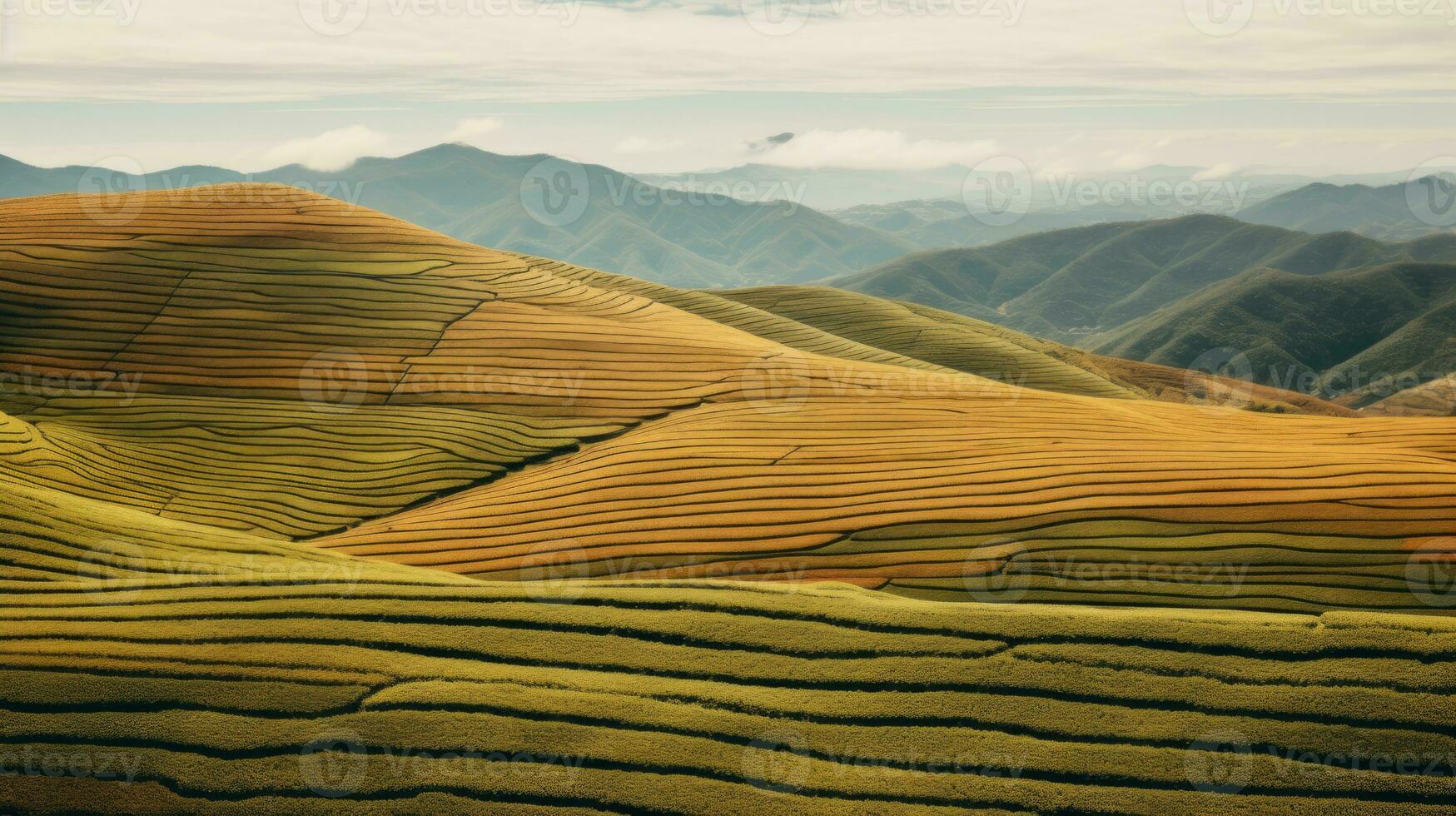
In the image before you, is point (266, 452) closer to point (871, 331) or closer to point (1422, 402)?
point (871, 331)

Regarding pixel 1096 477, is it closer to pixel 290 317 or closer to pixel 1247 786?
pixel 1247 786

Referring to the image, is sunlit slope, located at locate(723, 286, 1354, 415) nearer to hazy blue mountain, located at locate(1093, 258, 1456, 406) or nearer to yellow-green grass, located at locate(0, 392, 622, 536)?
yellow-green grass, located at locate(0, 392, 622, 536)

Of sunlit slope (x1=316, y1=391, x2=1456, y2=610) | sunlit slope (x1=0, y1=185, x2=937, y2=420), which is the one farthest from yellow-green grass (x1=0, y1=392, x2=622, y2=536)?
sunlit slope (x1=316, y1=391, x2=1456, y2=610)

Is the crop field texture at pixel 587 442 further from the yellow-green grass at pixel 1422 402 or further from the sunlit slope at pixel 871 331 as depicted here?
the yellow-green grass at pixel 1422 402

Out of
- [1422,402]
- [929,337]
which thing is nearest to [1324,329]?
[1422,402]

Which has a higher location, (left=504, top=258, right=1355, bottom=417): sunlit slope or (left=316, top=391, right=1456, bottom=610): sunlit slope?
(left=504, top=258, right=1355, bottom=417): sunlit slope
